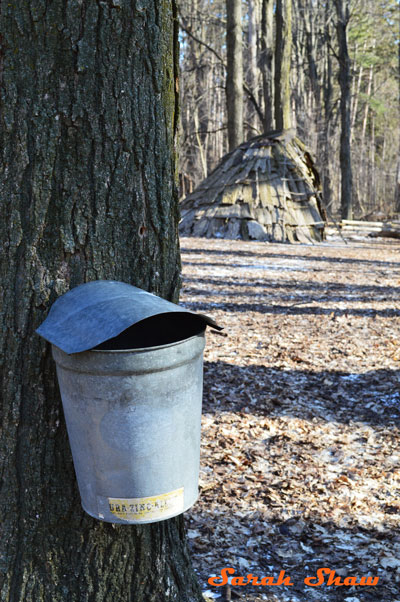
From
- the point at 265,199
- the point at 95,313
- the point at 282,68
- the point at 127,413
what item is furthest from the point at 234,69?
the point at 127,413

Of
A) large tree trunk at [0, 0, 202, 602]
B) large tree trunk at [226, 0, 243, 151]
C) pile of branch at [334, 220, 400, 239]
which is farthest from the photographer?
pile of branch at [334, 220, 400, 239]

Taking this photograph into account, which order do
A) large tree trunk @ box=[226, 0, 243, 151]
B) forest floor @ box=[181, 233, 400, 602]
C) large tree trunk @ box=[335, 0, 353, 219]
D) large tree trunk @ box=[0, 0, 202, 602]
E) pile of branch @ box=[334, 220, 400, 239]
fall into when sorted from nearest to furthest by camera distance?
large tree trunk @ box=[0, 0, 202, 602] → forest floor @ box=[181, 233, 400, 602] → large tree trunk @ box=[226, 0, 243, 151] → pile of branch @ box=[334, 220, 400, 239] → large tree trunk @ box=[335, 0, 353, 219]

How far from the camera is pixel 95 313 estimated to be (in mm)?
1771

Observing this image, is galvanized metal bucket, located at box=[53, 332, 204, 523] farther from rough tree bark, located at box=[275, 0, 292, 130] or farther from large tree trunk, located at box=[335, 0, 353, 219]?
large tree trunk, located at box=[335, 0, 353, 219]

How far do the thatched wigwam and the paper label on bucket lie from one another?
13977 millimetres

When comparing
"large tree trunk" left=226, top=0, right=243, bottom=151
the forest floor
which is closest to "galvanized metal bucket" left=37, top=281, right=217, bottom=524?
the forest floor

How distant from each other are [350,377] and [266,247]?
9.19 m

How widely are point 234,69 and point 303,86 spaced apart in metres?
21.5

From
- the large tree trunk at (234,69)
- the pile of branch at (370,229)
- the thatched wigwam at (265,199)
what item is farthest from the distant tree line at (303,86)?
the thatched wigwam at (265,199)

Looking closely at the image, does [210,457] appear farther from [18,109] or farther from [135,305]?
[18,109]

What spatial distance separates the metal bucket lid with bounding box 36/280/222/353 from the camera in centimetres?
170

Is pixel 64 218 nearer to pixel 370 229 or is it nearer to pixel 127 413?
Answer: pixel 127 413

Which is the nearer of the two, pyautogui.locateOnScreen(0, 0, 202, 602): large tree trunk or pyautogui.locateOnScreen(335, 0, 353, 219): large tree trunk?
pyautogui.locateOnScreen(0, 0, 202, 602): large tree trunk

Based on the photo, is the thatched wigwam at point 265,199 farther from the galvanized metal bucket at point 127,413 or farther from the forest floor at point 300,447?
the galvanized metal bucket at point 127,413
